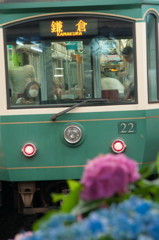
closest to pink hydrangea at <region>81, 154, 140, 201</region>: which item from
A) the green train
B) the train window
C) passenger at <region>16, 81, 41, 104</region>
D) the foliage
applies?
the foliage

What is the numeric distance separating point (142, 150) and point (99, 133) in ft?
1.63

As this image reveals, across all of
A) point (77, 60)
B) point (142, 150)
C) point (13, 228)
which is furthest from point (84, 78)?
point (13, 228)

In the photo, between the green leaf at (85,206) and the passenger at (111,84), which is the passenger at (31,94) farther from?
the green leaf at (85,206)

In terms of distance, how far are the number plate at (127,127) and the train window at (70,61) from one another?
0.24 metres

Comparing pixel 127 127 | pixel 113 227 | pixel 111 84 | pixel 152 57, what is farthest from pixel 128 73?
pixel 113 227

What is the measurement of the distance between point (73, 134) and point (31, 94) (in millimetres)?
658

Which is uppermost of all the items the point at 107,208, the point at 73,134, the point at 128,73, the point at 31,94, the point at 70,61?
the point at 70,61

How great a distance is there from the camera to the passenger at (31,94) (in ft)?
19.6

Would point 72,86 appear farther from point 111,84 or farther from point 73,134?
point 73,134

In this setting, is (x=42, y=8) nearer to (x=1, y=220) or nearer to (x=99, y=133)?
(x=99, y=133)

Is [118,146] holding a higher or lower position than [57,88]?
lower

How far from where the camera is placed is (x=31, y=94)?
602 centimetres

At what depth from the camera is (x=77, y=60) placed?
19.6 feet

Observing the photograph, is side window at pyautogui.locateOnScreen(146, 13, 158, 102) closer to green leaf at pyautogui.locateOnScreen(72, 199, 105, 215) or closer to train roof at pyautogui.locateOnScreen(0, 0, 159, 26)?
train roof at pyautogui.locateOnScreen(0, 0, 159, 26)
